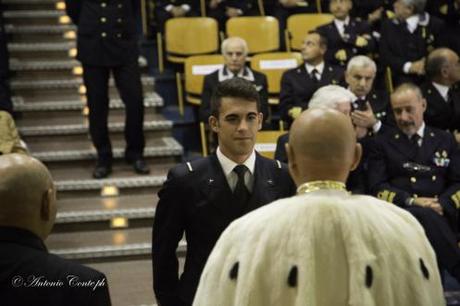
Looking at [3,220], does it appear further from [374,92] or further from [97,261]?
[374,92]

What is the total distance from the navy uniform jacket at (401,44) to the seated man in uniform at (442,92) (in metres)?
0.83

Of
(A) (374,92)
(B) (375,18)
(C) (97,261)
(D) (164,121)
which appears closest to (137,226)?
(C) (97,261)

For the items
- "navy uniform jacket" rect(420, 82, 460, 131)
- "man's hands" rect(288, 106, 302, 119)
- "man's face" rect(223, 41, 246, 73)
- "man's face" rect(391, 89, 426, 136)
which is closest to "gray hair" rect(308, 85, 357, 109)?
"man's face" rect(391, 89, 426, 136)

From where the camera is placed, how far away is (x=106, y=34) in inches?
244

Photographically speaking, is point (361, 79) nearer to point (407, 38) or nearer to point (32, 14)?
point (407, 38)

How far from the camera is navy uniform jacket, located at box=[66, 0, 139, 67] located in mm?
6176

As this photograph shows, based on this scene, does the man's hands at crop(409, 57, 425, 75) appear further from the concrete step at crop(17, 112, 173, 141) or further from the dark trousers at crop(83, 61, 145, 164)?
the dark trousers at crop(83, 61, 145, 164)

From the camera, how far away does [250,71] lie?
21.8 feet

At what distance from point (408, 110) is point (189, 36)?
269 centimetres

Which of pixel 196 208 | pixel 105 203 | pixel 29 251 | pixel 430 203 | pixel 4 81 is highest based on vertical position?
pixel 29 251

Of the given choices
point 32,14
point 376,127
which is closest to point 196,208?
point 376,127

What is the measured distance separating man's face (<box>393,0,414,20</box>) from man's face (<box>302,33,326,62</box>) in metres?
1.12

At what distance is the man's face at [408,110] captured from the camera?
523cm

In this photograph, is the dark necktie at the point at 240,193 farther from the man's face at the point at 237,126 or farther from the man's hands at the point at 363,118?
the man's hands at the point at 363,118
